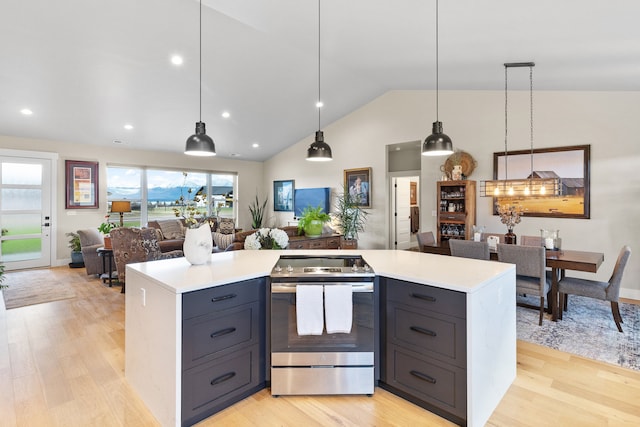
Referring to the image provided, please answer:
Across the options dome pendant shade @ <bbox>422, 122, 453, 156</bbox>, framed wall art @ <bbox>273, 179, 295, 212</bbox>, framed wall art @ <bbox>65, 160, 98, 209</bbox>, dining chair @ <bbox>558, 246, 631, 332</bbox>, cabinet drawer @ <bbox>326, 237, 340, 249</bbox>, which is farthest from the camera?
framed wall art @ <bbox>273, 179, 295, 212</bbox>

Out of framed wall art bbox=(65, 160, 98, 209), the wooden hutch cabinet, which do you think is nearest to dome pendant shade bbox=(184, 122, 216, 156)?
the wooden hutch cabinet

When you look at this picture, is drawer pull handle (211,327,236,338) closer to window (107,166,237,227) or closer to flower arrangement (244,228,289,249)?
flower arrangement (244,228,289,249)

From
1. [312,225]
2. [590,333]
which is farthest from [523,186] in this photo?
[312,225]

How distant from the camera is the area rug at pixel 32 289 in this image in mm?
4395

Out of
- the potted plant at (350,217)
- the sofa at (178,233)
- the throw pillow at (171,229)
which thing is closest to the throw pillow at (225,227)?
the sofa at (178,233)

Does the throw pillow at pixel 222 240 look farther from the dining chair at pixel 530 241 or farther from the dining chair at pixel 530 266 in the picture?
the dining chair at pixel 530 241

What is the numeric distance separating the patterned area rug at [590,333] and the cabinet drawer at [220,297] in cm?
273

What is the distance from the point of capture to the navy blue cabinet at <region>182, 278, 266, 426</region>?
6.20 feet

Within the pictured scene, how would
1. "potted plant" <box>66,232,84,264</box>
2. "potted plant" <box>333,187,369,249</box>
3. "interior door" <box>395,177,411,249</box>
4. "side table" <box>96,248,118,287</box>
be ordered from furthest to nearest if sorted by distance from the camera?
"interior door" <box>395,177,411,249</box> → "potted plant" <box>333,187,369,249</box> → "potted plant" <box>66,232,84,264</box> → "side table" <box>96,248,118,287</box>

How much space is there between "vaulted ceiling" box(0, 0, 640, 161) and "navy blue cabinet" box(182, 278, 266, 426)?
8.90 ft

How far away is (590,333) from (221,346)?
11.7 ft

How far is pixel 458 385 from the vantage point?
1910mm

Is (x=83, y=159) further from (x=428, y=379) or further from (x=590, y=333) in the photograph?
(x=590, y=333)

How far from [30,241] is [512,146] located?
9.07 meters
